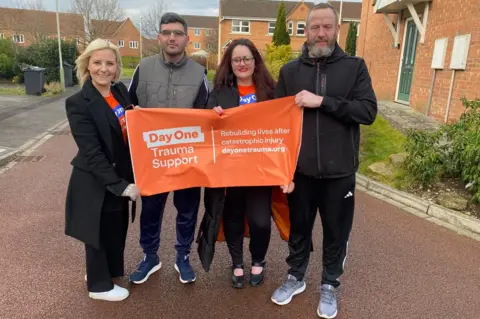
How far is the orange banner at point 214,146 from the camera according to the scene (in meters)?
3.05

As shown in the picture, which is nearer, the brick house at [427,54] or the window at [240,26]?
the brick house at [427,54]

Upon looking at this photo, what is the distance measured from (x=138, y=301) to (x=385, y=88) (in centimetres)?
1428

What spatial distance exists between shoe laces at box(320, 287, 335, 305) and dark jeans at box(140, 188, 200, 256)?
49.3 inches

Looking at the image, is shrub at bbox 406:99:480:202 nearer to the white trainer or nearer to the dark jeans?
the dark jeans

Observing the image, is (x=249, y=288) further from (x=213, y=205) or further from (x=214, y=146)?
(x=214, y=146)

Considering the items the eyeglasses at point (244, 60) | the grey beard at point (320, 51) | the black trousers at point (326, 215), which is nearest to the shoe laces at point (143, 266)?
the black trousers at point (326, 215)

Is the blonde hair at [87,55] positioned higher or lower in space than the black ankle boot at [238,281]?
higher

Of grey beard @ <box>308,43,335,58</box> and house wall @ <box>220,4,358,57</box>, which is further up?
house wall @ <box>220,4,358,57</box>

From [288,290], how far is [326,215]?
29.7 inches

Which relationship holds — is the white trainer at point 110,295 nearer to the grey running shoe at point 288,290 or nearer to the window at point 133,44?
the grey running shoe at point 288,290

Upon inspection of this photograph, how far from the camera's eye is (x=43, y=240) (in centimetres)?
428

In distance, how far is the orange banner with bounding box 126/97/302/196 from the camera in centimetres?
305

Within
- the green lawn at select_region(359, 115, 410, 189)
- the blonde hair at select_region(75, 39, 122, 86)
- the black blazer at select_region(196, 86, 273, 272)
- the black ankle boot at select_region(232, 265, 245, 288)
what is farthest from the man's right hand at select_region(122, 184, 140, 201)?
the green lawn at select_region(359, 115, 410, 189)

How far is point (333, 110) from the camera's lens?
273 centimetres
